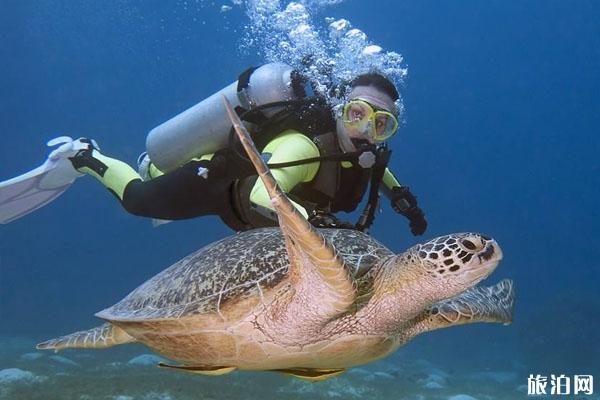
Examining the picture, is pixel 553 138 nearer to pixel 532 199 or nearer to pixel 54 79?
pixel 532 199

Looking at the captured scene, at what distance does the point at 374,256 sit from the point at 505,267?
67212mm

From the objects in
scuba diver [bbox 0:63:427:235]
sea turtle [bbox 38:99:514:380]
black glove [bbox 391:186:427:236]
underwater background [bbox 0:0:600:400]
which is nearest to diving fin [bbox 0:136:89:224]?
scuba diver [bbox 0:63:427:235]

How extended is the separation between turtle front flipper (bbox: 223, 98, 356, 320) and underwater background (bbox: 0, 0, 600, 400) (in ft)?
78.9

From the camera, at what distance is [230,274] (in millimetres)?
2398

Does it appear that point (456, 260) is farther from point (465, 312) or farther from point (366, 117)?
point (366, 117)

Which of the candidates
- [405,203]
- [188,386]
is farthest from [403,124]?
[405,203]

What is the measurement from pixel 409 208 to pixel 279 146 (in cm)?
191

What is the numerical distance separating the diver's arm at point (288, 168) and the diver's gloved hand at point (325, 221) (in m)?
0.10

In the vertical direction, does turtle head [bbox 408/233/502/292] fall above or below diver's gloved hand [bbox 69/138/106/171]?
below

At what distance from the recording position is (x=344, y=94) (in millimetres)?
3977

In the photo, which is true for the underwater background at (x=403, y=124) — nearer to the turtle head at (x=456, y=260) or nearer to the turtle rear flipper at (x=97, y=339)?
the turtle rear flipper at (x=97, y=339)

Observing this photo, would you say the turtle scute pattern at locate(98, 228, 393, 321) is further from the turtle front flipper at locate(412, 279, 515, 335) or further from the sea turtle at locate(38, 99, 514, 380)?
the turtle front flipper at locate(412, 279, 515, 335)

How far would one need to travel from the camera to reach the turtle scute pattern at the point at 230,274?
7.47ft

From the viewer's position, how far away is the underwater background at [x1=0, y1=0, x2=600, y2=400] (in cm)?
4500
